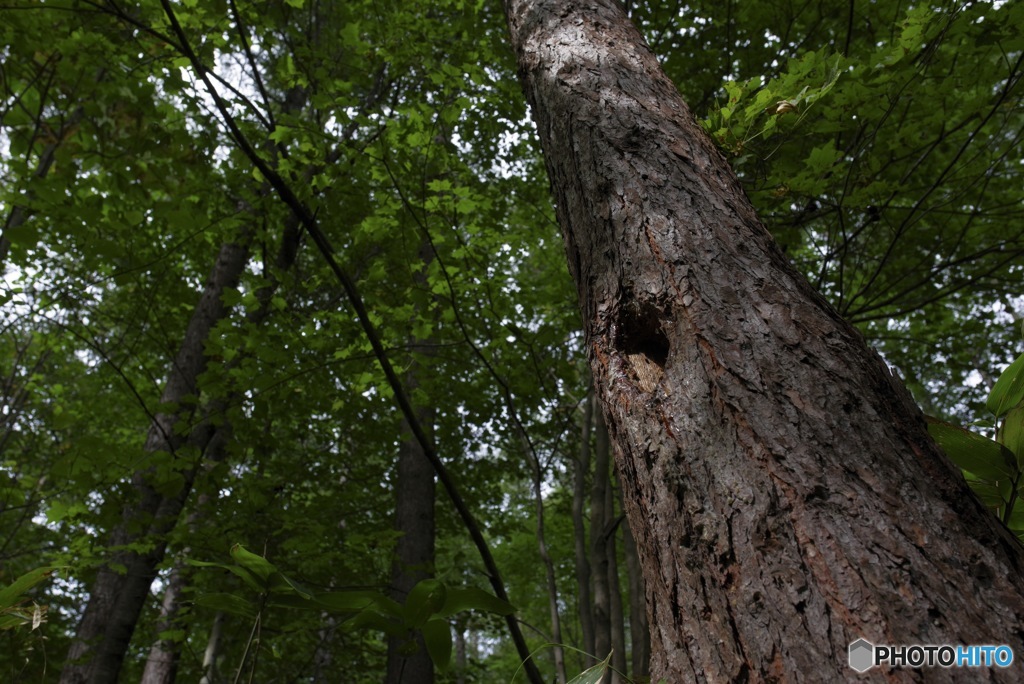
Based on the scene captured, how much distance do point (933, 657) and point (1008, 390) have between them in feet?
1.40

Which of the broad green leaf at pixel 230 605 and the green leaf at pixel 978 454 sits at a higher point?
the green leaf at pixel 978 454

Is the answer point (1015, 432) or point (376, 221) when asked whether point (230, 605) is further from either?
point (376, 221)

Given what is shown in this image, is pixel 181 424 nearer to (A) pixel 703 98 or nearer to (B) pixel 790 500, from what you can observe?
(B) pixel 790 500

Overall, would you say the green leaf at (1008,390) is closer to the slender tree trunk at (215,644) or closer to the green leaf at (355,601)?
the green leaf at (355,601)

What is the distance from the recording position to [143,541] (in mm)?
4059

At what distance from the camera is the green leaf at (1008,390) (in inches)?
31.3

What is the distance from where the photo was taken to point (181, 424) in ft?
10.0

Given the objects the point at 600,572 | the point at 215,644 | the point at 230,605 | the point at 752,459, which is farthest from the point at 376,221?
the point at 215,644

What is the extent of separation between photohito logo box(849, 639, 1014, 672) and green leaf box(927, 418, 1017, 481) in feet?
1.05

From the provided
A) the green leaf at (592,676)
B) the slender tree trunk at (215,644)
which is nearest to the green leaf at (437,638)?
the green leaf at (592,676)

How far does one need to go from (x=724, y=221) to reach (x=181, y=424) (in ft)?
9.43

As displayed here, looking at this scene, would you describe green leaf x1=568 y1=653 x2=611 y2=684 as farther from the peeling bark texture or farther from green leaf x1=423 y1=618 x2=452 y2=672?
green leaf x1=423 y1=618 x2=452 y2=672

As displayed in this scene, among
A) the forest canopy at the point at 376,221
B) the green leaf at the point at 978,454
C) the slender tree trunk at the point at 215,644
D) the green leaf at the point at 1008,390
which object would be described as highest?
the forest canopy at the point at 376,221

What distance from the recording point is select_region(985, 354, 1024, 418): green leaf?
2.61ft
